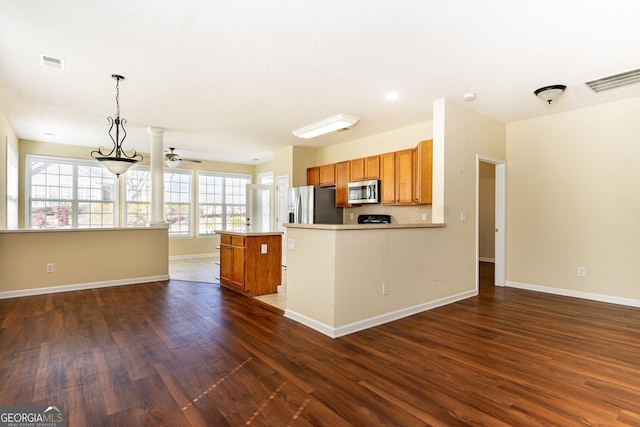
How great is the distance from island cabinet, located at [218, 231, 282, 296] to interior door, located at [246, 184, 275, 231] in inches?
115

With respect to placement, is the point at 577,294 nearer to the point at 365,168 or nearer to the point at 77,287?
the point at 365,168

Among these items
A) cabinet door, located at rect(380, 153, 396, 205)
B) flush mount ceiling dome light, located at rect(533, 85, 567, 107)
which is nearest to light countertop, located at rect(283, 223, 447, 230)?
cabinet door, located at rect(380, 153, 396, 205)

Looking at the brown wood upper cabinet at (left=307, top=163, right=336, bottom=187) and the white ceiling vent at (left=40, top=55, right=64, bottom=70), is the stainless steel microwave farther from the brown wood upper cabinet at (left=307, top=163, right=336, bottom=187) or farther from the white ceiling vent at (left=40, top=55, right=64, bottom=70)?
the white ceiling vent at (left=40, top=55, right=64, bottom=70)

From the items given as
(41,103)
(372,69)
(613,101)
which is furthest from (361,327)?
(41,103)

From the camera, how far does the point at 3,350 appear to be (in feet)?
8.68

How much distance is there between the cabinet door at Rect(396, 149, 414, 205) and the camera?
194 inches

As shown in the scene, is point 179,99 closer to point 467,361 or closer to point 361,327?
point 361,327

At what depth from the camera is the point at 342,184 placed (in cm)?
629

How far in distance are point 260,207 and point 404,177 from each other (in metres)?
4.06

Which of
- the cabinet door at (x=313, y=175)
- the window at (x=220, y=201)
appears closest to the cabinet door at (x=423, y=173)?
the cabinet door at (x=313, y=175)

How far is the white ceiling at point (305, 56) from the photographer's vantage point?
90.8 inches

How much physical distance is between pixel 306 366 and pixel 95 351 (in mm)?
1756

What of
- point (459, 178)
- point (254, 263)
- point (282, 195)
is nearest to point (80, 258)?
point (254, 263)

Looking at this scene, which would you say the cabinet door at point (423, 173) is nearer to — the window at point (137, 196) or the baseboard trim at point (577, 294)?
the baseboard trim at point (577, 294)
